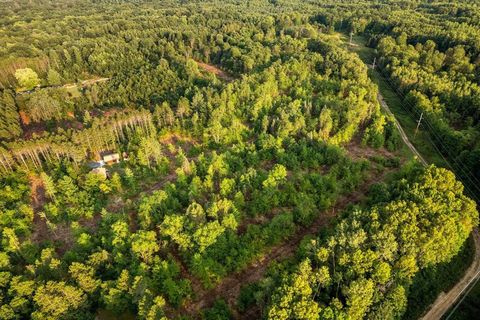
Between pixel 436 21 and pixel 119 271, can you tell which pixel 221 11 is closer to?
pixel 436 21

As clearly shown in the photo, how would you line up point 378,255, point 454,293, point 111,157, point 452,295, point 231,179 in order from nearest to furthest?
point 378,255 → point 452,295 → point 454,293 → point 231,179 → point 111,157

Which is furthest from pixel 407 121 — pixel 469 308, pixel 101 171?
pixel 101 171

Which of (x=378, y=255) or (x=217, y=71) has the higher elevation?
(x=378, y=255)

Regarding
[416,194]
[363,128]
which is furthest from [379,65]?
[416,194]

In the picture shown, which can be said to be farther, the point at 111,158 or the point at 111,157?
the point at 111,158

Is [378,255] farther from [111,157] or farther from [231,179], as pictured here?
[111,157]

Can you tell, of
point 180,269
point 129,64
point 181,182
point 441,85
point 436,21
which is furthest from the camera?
point 436,21

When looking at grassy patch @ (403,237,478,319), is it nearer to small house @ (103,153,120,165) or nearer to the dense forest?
the dense forest
